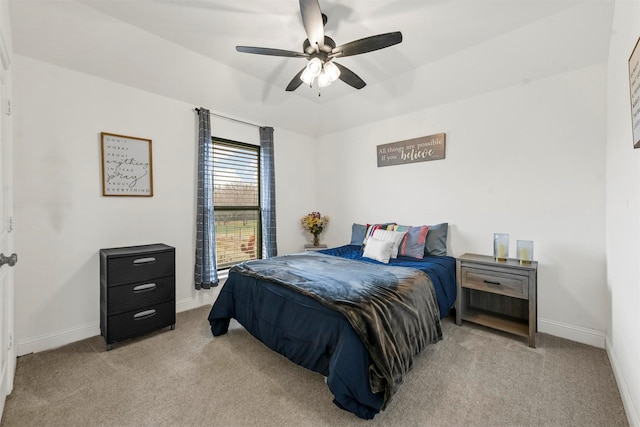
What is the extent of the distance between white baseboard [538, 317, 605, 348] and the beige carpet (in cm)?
10

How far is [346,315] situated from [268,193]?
2.64 m

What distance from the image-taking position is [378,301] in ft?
5.75

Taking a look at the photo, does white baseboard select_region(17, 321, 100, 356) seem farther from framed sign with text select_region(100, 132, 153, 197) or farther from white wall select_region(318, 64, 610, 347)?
white wall select_region(318, 64, 610, 347)

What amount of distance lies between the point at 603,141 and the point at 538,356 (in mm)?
1910

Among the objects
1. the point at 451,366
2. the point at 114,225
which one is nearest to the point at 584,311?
the point at 451,366

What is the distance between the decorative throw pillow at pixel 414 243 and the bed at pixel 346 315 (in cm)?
28

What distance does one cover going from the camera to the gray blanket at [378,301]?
1.58 metres

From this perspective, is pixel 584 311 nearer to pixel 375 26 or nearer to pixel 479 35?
pixel 479 35

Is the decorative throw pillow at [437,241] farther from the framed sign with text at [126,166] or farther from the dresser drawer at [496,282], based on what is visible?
the framed sign with text at [126,166]

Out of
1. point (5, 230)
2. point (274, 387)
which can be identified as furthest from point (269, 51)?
point (274, 387)

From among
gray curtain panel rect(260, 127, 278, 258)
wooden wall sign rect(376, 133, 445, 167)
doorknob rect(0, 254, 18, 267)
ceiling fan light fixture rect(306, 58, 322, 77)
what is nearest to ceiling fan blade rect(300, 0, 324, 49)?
ceiling fan light fixture rect(306, 58, 322, 77)

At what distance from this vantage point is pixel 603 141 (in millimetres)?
2330

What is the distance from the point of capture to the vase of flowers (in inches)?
171

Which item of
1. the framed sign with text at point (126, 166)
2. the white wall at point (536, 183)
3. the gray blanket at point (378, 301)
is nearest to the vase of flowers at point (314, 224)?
the white wall at point (536, 183)
